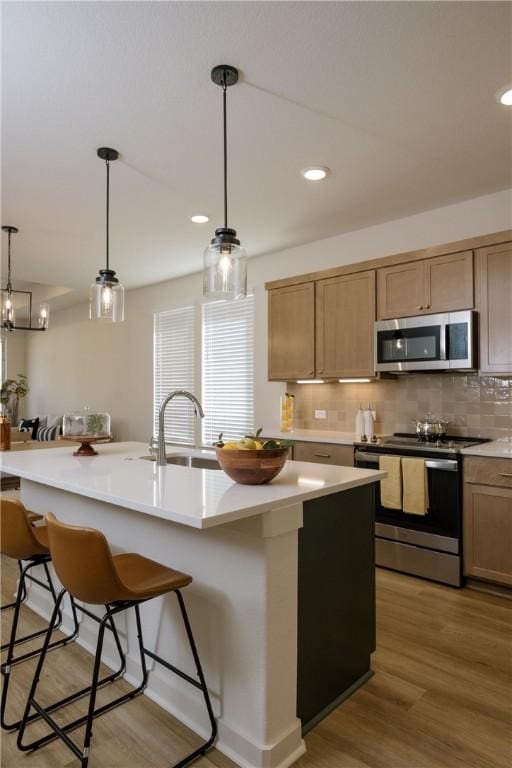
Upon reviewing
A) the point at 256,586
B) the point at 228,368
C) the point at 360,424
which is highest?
the point at 228,368

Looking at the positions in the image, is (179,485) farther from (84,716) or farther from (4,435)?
(4,435)

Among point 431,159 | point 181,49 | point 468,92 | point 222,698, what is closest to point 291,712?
point 222,698

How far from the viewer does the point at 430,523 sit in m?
3.34

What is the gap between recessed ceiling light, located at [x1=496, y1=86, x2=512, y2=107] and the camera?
2379 millimetres

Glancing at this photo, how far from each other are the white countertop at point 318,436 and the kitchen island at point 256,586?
1.50 metres

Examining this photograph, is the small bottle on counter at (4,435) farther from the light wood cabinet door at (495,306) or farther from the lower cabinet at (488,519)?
the light wood cabinet door at (495,306)

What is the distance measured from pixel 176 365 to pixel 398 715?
15.7 ft

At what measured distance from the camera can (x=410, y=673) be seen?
228cm

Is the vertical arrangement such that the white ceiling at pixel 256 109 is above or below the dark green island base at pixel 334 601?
above

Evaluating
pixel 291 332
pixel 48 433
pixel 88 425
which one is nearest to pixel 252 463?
pixel 88 425

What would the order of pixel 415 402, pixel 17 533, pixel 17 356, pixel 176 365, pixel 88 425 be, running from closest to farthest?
pixel 17 533, pixel 88 425, pixel 415 402, pixel 176 365, pixel 17 356

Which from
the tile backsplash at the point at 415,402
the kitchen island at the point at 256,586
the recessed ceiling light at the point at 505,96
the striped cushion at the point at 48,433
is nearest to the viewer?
the kitchen island at the point at 256,586

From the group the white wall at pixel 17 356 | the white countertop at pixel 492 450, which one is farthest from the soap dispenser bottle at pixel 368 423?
the white wall at pixel 17 356

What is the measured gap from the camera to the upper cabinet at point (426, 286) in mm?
3471
